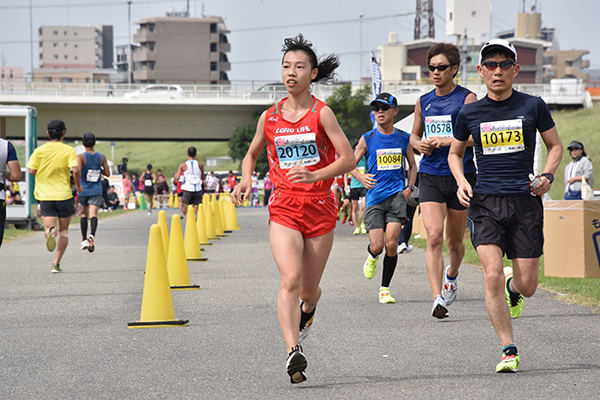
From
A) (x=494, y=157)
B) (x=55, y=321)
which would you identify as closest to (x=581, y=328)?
(x=494, y=157)

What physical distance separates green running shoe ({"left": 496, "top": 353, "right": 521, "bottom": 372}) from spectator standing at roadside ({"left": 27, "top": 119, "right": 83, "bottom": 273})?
7.69 m

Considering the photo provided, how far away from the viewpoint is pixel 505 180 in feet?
17.2

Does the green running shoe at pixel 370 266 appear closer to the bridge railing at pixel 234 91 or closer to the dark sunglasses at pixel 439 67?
the dark sunglasses at pixel 439 67

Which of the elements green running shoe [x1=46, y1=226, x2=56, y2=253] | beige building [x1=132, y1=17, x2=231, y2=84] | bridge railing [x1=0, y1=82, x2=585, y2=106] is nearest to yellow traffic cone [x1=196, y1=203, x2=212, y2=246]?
green running shoe [x1=46, y1=226, x2=56, y2=253]

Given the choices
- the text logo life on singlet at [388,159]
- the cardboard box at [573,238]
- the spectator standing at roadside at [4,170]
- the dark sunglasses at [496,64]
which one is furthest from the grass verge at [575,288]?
the spectator standing at roadside at [4,170]

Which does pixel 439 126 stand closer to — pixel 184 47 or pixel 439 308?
pixel 439 308

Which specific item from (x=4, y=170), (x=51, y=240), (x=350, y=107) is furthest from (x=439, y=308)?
(x=350, y=107)

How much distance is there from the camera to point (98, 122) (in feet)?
173

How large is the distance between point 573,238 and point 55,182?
7005 mm

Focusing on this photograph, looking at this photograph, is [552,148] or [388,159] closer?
[552,148]

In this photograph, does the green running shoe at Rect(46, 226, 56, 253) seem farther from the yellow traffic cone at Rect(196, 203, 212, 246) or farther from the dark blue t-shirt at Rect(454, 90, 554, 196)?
the dark blue t-shirt at Rect(454, 90, 554, 196)

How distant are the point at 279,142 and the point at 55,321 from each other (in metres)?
3.34

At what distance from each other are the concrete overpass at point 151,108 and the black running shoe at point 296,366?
152 feet

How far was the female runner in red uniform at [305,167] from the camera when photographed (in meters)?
4.98
